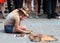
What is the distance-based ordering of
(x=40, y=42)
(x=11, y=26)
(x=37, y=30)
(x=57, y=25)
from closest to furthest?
(x=40, y=42) < (x=11, y=26) < (x=37, y=30) < (x=57, y=25)

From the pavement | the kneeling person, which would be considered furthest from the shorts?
the pavement

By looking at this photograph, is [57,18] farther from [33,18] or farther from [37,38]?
[37,38]

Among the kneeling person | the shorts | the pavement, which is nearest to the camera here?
the pavement

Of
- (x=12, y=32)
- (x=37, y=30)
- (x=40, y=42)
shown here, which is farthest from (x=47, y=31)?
(x=40, y=42)

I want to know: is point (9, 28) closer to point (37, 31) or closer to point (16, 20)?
point (16, 20)

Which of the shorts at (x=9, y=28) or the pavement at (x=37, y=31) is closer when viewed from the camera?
the pavement at (x=37, y=31)

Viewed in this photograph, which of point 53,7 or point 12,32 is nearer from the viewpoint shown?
point 12,32

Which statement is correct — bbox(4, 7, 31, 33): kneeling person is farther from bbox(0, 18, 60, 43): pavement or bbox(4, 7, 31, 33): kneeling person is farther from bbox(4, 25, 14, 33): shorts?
bbox(0, 18, 60, 43): pavement

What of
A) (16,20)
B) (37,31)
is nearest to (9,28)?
(16,20)

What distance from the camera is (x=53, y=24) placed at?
10.4 m

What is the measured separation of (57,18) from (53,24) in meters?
1.67

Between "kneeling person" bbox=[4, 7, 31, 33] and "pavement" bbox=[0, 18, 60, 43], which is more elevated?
"kneeling person" bbox=[4, 7, 31, 33]

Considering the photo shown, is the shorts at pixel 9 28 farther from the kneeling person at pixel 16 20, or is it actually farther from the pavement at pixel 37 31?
the pavement at pixel 37 31

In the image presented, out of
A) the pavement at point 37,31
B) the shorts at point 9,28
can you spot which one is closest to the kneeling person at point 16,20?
the shorts at point 9,28
